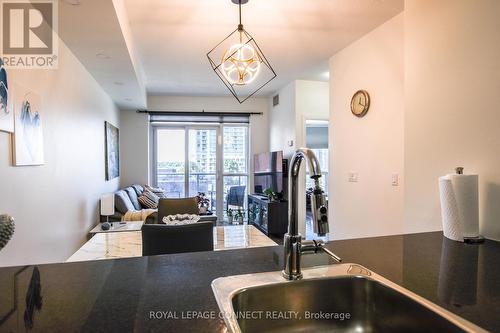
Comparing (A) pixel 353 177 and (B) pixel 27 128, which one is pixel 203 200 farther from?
(B) pixel 27 128

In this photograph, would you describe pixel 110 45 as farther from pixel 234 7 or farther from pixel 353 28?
pixel 353 28

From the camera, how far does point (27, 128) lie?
195cm

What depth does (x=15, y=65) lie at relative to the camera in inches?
72.4

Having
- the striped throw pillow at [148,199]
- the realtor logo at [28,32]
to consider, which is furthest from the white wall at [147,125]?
the realtor logo at [28,32]

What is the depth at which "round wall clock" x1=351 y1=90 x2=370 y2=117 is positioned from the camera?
305 cm

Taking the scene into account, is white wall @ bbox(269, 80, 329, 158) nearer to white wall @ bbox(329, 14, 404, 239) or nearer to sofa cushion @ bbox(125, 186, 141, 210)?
Result: white wall @ bbox(329, 14, 404, 239)

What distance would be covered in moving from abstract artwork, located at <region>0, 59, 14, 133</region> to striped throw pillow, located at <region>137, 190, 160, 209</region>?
3505 mm

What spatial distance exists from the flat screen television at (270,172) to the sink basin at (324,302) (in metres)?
4.04

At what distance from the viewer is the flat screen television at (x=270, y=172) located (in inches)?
198

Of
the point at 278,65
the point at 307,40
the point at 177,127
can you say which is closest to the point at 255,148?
the point at 177,127

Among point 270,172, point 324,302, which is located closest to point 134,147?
point 270,172

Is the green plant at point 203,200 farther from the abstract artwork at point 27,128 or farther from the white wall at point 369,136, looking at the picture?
the abstract artwork at point 27,128

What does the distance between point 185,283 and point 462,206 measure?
4.05 ft

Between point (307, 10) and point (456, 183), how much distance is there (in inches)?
77.9
